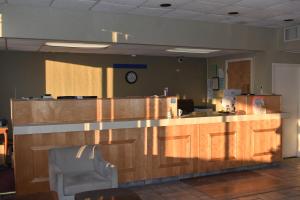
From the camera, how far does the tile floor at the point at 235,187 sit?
4875mm

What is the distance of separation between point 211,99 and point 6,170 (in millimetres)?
5460

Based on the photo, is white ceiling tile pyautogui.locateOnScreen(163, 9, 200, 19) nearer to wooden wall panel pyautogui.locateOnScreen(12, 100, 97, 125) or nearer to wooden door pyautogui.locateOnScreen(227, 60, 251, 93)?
wooden wall panel pyautogui.locateOnScreen(12, 100, 97, 125)

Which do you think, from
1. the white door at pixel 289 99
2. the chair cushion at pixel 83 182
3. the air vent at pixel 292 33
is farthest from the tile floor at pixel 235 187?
the air vent at pixel 292 33

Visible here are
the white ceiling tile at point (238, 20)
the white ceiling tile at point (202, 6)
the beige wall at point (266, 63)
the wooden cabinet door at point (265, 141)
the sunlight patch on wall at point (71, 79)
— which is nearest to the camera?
the white ceiling tile at point (202, 6)

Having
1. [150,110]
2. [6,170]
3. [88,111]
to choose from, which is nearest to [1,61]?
[6,170]

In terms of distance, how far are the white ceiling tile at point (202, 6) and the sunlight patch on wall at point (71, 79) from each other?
3596 millimetres

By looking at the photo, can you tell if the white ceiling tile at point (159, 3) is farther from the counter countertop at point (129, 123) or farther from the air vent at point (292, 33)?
the air vent at point (292, 33)

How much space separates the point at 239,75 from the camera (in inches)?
311

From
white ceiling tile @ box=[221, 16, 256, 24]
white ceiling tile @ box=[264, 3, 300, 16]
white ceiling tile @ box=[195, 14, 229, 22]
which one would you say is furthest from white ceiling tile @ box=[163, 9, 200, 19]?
white ceiling tile @ box=[264, 3, 300, 16]

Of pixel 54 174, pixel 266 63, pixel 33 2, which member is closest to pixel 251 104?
pixel 266 63

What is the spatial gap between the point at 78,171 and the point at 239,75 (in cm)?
485

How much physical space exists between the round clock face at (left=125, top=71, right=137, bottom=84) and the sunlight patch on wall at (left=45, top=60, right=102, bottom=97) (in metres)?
0.71

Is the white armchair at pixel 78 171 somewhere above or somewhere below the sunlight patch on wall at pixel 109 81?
below

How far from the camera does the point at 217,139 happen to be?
5930 millimetres
